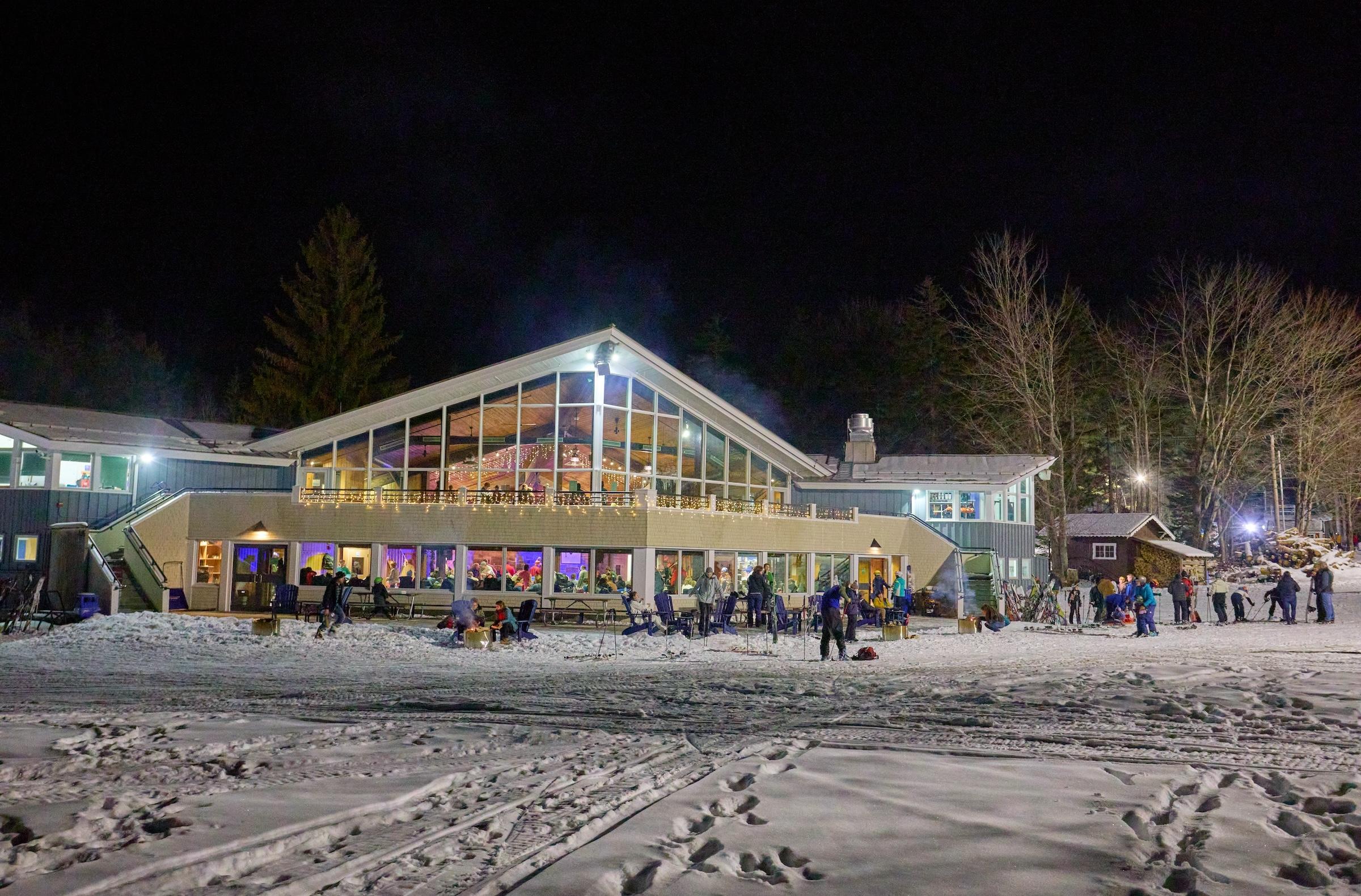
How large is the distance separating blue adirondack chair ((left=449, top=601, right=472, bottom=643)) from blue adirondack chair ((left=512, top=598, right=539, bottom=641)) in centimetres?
79

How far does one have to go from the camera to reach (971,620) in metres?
23.6

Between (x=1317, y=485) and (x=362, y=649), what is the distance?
5054cm

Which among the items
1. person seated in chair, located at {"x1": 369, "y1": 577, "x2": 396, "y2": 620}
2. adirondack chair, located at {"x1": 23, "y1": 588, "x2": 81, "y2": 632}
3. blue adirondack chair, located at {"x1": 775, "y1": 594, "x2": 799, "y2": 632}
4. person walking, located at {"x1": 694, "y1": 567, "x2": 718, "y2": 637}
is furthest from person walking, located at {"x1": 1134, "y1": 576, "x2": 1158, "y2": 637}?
adirondack chair, located at {"x1": 23, "y1": 588, "x2": 81, "y2": 632}

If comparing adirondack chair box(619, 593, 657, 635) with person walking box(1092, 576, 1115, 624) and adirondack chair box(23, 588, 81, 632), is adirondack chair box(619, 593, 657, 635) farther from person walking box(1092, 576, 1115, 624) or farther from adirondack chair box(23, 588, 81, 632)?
person walking box(1092, 576, 1115, 624)

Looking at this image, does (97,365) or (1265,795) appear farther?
(97,365)

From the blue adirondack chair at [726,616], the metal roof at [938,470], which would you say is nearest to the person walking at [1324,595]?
the metal roof at [938,470]

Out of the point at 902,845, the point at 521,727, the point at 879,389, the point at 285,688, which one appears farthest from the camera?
the point at 879,389

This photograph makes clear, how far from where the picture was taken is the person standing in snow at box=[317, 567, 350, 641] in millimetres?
19000

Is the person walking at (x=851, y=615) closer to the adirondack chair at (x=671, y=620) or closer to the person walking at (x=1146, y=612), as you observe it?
the adirondack chair at (x=671, y=620)

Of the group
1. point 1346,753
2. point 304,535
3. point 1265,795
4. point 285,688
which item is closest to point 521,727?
point 285,688

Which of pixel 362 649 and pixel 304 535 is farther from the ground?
pixel 304 535

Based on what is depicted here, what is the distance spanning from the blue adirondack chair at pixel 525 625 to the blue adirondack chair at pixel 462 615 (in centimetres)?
79

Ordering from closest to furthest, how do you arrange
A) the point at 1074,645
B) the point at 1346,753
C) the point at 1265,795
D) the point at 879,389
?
the point at 1265,795, the point at 1346,753, the point at 1074,645, the point at 879,389

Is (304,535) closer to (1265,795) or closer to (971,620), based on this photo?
(971,620)
